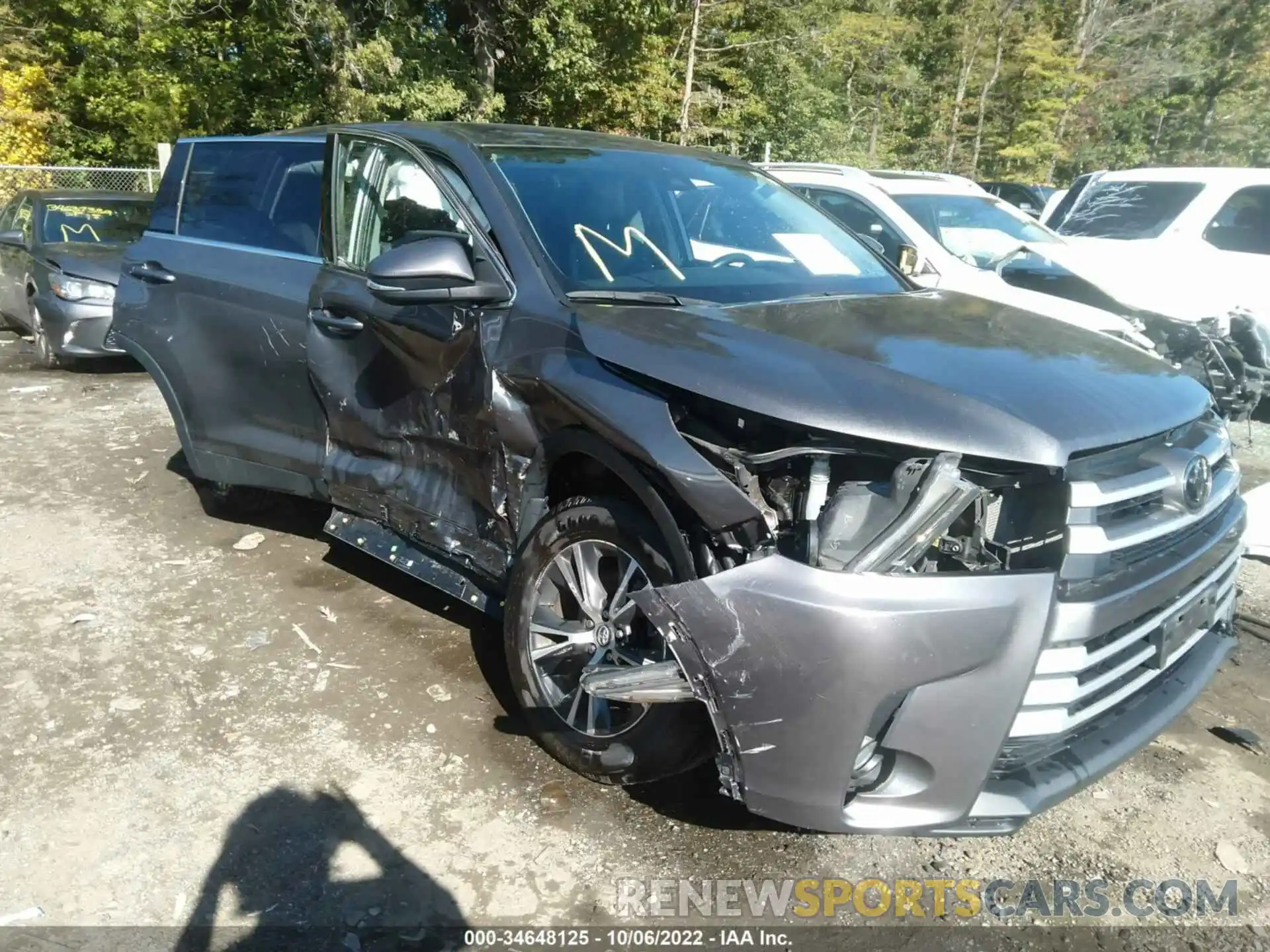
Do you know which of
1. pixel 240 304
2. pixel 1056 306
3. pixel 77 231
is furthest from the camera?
pixel 77 231

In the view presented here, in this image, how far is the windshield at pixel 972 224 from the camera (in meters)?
7.93

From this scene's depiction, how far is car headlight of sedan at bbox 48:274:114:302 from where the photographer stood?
8836 mm

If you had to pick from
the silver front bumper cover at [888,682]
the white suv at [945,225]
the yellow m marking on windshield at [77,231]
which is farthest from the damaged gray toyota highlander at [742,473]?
the yellow m marking on windshield at [77,231]

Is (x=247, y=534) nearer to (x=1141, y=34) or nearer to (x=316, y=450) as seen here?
(x=316, y=450)

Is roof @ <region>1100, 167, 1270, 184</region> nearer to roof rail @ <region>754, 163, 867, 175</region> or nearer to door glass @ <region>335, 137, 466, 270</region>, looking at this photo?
roof rail @ <region>754, 163, 867, 175</region>

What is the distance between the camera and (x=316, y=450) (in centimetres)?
404

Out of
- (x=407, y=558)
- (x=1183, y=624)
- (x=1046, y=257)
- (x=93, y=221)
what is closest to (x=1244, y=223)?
(x=1046, y=257)

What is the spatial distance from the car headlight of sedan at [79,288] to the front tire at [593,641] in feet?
25.3

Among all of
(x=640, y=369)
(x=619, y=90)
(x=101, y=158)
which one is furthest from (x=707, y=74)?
(x=640, y=369)

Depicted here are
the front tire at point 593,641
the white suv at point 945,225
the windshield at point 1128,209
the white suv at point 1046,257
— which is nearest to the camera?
the front tire at point 593,641

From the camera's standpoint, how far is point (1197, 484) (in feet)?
8.40

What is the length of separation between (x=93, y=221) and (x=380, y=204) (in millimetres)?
7580

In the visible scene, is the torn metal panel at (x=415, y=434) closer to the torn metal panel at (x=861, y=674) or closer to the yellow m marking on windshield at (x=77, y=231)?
the torn metal panel at (x=861, y=674)

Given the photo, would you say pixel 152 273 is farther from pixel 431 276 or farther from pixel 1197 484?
pixel 1197 484
